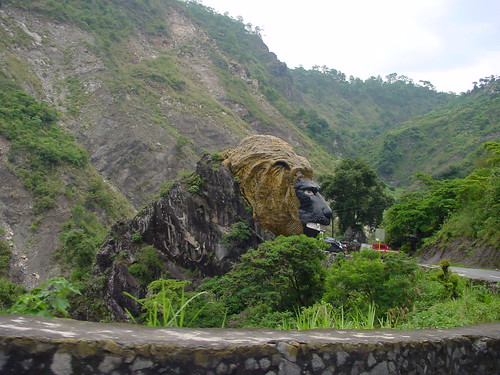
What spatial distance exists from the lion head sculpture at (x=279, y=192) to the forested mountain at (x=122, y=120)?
8854 millimetres

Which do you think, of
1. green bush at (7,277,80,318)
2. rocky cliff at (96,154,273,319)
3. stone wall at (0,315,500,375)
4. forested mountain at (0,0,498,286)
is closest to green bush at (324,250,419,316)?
stone wall at (0,315,500,375)

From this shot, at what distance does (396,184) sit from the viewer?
60.2 m

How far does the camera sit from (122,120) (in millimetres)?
44344

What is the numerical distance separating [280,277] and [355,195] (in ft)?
63.3

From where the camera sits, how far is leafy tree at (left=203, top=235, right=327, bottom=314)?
30.1ft

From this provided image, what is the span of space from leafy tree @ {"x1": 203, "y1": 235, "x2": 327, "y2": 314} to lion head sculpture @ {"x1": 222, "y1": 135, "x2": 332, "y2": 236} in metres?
3.75

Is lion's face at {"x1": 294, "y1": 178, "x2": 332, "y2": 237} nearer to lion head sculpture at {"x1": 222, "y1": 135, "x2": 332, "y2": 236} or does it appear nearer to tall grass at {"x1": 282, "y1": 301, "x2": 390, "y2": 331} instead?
lion head sculpture at {"x1": 222, "y1": 135, "x2": 332, "y2": 236}

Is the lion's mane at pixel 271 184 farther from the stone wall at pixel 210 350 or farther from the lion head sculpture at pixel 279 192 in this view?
the stone wall at pixel 210 350

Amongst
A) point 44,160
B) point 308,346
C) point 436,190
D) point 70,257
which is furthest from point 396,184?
point 308,346

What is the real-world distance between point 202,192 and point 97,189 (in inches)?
925

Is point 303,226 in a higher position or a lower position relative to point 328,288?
higher

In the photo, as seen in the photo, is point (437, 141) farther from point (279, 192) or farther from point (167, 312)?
point (167, 312)

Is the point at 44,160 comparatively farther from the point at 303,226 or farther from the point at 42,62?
the point at 303,226

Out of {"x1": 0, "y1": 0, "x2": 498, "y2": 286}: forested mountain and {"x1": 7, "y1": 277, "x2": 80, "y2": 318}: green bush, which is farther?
{"x1": 0, "y1": 0, "x2": 498, "y2": 286}: forested mountain
